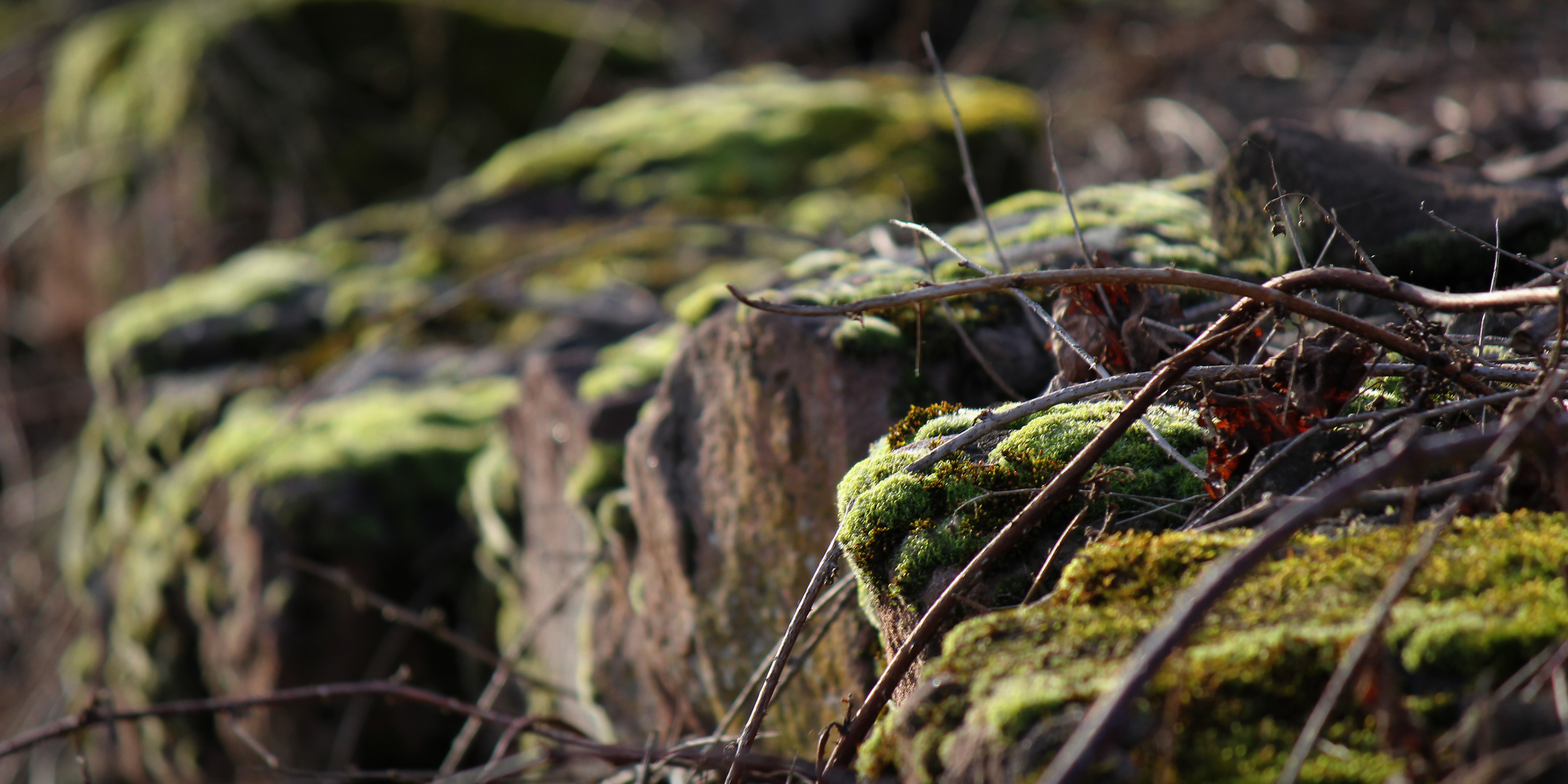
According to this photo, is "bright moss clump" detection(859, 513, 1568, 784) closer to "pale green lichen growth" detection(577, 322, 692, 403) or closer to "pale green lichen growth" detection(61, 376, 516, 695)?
"pale green lichen growth" detection(577, 322, 692, 403)

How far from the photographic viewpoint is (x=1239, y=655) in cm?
117

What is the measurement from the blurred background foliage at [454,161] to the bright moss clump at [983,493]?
1699 millimetres

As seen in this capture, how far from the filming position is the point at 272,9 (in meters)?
8.56

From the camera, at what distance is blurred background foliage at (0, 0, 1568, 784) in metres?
5.11

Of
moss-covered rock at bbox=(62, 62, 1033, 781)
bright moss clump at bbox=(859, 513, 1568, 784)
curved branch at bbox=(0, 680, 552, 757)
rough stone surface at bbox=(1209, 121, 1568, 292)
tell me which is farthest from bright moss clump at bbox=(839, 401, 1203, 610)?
moss-covered rock at bbox=(62, 62, 1033, 781)

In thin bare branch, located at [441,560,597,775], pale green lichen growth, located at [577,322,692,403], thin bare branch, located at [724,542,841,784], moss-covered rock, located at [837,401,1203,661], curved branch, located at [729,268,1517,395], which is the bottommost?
thin bare branch, located at [441,560,597,775]

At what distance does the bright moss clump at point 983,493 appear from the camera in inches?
65.3

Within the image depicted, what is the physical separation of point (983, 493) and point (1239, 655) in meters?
0.57

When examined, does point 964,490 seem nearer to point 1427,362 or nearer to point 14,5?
point 1427,362

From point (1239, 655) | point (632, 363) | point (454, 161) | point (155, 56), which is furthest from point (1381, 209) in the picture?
point (155, 56)

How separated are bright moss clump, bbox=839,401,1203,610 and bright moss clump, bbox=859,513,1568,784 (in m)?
0.26

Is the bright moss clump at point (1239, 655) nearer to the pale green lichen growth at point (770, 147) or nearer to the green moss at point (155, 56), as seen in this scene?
the pale green lichen growth at point (770, 147)

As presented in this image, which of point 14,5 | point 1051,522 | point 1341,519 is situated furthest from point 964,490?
point 14,5

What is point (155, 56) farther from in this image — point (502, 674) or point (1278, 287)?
point (1278, 287)
